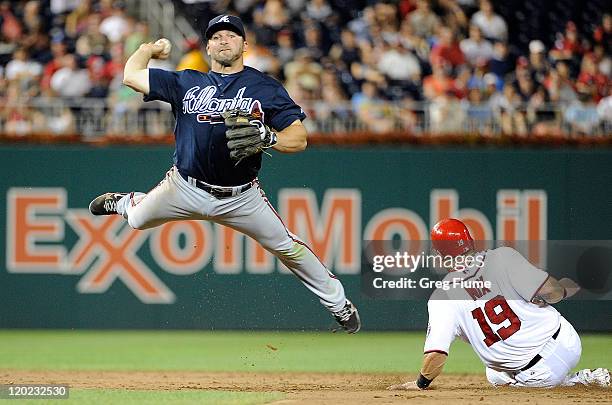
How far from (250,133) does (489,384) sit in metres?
2.99

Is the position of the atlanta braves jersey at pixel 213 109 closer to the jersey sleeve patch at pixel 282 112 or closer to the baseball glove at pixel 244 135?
the jersey sleeve patch at pixel 282 112

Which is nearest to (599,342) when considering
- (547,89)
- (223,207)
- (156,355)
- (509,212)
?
(509,212)

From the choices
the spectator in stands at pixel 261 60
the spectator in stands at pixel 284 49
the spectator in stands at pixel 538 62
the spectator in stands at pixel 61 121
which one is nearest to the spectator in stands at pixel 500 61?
the spectator in stands at pixel 538 62

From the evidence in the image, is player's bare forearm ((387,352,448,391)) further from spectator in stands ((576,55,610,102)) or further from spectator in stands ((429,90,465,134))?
spectator in stands ((576,55,610,102))

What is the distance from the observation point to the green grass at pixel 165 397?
7.98m

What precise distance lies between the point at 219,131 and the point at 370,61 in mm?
8219

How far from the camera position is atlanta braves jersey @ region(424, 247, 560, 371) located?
8.28 metres

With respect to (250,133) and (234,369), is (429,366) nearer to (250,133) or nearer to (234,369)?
(250,133)

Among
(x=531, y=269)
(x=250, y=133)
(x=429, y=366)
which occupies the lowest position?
(x=429, y=366)

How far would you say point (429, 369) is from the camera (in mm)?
8312

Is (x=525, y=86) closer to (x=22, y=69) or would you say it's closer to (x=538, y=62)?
(x=538, y=62)

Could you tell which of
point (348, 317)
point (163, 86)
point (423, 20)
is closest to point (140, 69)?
point (163, 86)

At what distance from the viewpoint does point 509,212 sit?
1366 centimetres

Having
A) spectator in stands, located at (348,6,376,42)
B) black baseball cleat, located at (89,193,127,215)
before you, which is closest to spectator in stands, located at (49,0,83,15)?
spectator in stands, located at (348,6,376,42)
